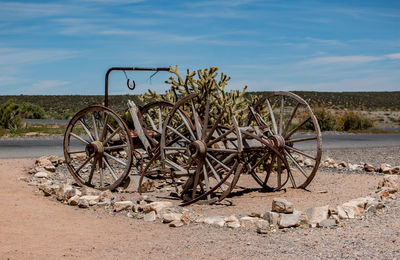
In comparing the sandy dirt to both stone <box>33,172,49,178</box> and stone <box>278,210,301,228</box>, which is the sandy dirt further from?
stone <box>33,172,49,178</box>

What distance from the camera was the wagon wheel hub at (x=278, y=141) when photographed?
8305 mm

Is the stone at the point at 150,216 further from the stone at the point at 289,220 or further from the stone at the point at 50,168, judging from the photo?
the stone at the point at 50,168

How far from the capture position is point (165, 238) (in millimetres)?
5469

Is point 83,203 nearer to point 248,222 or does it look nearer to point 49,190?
point 49,190

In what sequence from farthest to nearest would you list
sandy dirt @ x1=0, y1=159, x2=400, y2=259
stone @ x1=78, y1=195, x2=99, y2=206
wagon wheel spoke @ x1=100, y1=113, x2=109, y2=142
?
wagon wheel spoke @ x1=100, y1=113, x2=109, y2=142, stone @ x1=78, y1=195, x2=99, y2=206, sandy dirt @ x1=0, y1=159, x2=400, y2=259

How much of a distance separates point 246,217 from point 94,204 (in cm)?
250

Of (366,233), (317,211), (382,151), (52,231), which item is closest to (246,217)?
Result: (317,211)

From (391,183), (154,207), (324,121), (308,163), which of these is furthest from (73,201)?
(324,121)

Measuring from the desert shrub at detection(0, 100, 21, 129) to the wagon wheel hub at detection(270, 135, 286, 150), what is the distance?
19198 mm

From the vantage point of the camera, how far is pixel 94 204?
730cm

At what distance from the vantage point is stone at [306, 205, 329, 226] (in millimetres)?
5871

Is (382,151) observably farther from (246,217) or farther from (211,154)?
(246,217)

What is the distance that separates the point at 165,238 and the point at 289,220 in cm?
149

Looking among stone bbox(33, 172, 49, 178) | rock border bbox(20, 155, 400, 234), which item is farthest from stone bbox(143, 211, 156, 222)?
stone bbox(33, 172, 49, 178)
